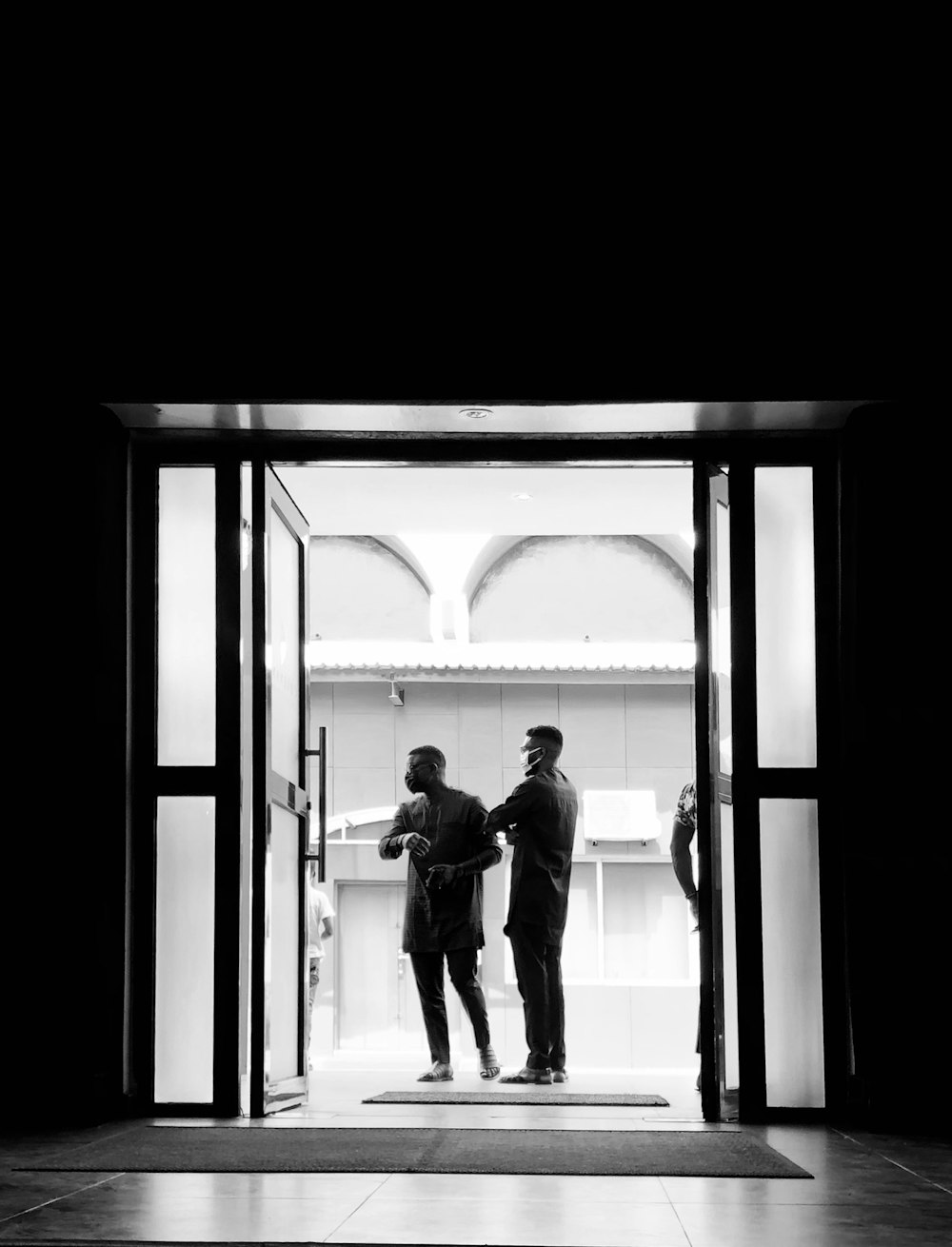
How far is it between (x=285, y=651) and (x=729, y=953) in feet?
6.77

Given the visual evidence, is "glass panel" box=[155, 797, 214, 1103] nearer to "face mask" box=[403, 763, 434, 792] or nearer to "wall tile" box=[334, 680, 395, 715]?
"face mask" box=[403, 763, 434, 792]

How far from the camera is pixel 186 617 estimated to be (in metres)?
5.46

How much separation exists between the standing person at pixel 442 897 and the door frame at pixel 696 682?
5.66 feet

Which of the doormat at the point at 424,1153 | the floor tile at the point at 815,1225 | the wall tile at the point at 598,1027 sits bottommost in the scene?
the wall tile at the point at 598,1027

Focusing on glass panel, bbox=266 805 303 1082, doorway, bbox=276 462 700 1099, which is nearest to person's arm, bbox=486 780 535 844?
glass panel, bbox=266 805 303 1082

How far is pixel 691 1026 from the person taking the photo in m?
11.6

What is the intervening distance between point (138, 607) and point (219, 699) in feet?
1.40

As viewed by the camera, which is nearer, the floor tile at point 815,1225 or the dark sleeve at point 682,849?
the floor tile at point 815,1225

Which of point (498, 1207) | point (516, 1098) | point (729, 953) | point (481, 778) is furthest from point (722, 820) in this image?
point (481, 778)

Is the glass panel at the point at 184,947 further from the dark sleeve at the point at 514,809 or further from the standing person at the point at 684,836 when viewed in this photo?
the standing person at the point at 684,836

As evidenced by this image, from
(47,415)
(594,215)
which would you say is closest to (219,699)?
(47,415)

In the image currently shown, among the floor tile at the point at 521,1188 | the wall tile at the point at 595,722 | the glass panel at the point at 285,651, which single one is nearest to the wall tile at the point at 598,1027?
the wall tile at the point at 595,722

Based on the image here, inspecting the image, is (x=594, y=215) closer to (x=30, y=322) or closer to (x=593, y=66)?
(x=593, y=66)

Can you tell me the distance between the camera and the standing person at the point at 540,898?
673cm
